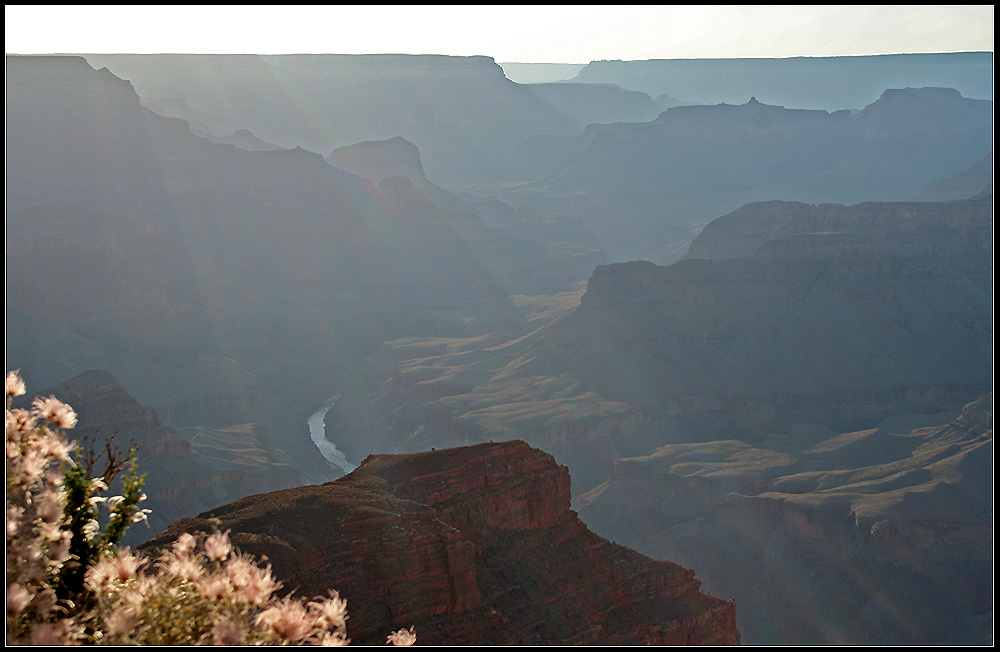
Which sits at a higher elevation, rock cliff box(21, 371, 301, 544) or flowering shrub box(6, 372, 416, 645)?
rock cliff box(21, 371, 301, 544)

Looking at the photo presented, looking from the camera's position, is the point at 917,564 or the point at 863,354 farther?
the point at 863,354

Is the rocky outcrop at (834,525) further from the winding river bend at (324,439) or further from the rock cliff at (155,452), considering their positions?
the winding river bend at (324,439)

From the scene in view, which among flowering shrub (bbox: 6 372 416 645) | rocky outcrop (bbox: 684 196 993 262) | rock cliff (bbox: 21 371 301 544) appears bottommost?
flowering shrub (bbox: 6 372 416 645)


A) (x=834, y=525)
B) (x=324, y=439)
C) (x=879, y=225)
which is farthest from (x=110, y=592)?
(x=879, y=225)

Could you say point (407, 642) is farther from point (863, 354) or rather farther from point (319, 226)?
point (319, 226)

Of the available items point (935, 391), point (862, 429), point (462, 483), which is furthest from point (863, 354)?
point (462, 483)

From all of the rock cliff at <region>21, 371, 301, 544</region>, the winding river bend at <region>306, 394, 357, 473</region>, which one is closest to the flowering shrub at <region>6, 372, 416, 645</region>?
the rock cliff at <region>21, 371, 301, 544</region>

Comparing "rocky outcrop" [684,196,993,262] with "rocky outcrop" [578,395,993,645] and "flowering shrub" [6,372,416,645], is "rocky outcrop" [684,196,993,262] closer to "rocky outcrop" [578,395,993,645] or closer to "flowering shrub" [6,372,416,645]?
"rocky outcrop" [578,395,993,645]
